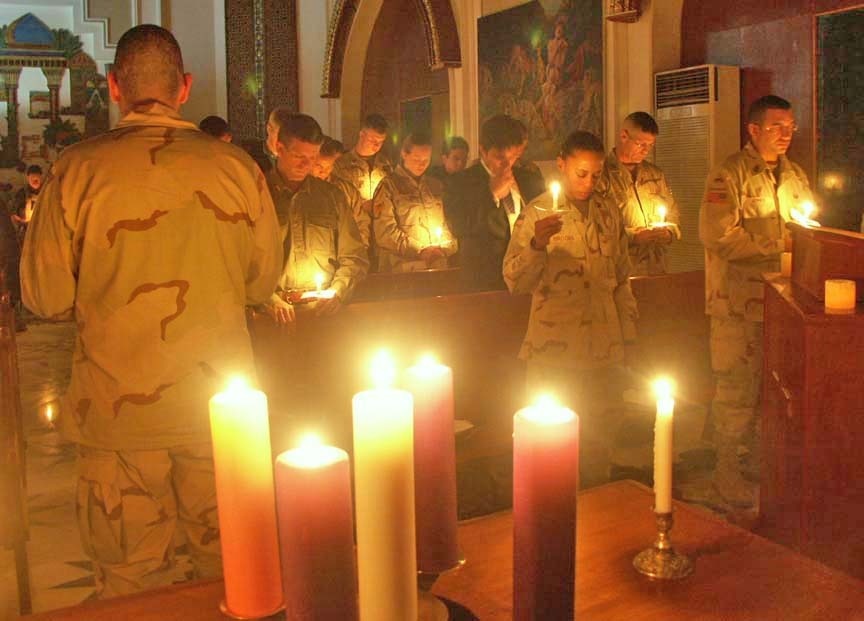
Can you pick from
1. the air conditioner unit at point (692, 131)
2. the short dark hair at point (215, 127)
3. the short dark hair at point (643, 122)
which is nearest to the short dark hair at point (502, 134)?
the short dark hair at point (643, 122)

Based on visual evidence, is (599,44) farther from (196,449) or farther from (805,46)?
(196,449)

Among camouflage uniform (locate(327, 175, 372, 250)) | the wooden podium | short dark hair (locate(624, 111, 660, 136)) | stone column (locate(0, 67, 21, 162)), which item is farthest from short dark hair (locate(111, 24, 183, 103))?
stone column (locate(0, 67, 21, 162))

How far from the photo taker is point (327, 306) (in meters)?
3.79

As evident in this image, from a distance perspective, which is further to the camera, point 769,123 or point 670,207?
point 670,207

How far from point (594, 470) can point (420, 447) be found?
8.84ft

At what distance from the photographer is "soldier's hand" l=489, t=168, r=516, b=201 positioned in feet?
15.4

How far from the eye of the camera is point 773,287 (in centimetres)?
357

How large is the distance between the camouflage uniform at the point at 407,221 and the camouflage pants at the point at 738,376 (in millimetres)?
2422

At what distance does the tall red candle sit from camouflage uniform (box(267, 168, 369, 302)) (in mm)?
2981

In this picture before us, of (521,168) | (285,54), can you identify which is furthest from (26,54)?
(521,168)

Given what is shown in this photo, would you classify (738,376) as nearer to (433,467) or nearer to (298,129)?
(298,129)

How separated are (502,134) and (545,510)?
3.63m

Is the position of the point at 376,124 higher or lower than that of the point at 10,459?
higher

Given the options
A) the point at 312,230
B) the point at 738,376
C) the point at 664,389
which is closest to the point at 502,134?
the point at 312,230
